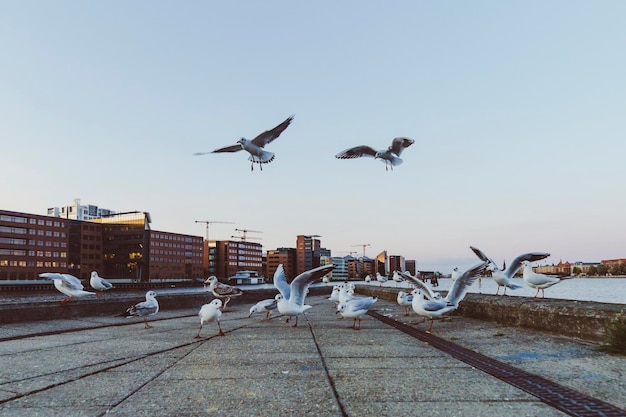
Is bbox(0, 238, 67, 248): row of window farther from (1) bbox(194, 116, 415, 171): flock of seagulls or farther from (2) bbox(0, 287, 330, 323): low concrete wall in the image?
(1) bbox(194, 116, 415, 171): flock of seagulls

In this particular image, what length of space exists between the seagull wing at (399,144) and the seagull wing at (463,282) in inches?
267

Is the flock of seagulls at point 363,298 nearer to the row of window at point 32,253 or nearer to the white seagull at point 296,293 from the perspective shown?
the white seagull at point 296,293

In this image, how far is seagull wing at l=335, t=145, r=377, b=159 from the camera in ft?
60.7

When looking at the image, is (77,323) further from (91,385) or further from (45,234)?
(45,234)

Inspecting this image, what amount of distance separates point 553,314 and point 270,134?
38.0 ft

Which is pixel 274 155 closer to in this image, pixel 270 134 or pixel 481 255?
pixel 270 134

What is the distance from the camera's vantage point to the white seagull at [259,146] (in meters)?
16.5

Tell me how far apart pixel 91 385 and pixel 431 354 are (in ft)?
17.9

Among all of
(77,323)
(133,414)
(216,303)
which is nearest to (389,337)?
(216,303)

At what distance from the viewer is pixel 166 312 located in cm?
1809

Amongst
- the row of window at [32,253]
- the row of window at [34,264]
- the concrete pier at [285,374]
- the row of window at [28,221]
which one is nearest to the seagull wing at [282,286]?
the concrete pier at [285,374]

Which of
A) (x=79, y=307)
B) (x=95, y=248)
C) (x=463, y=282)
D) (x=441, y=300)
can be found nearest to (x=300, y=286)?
(x=441, y=300)

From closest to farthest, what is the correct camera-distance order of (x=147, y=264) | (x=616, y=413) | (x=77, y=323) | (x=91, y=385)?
(x=616, y=413) → (x=91, y=385) → (x=77, y=323) → (x=147, y=264)

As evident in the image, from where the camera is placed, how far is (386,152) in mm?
17594
